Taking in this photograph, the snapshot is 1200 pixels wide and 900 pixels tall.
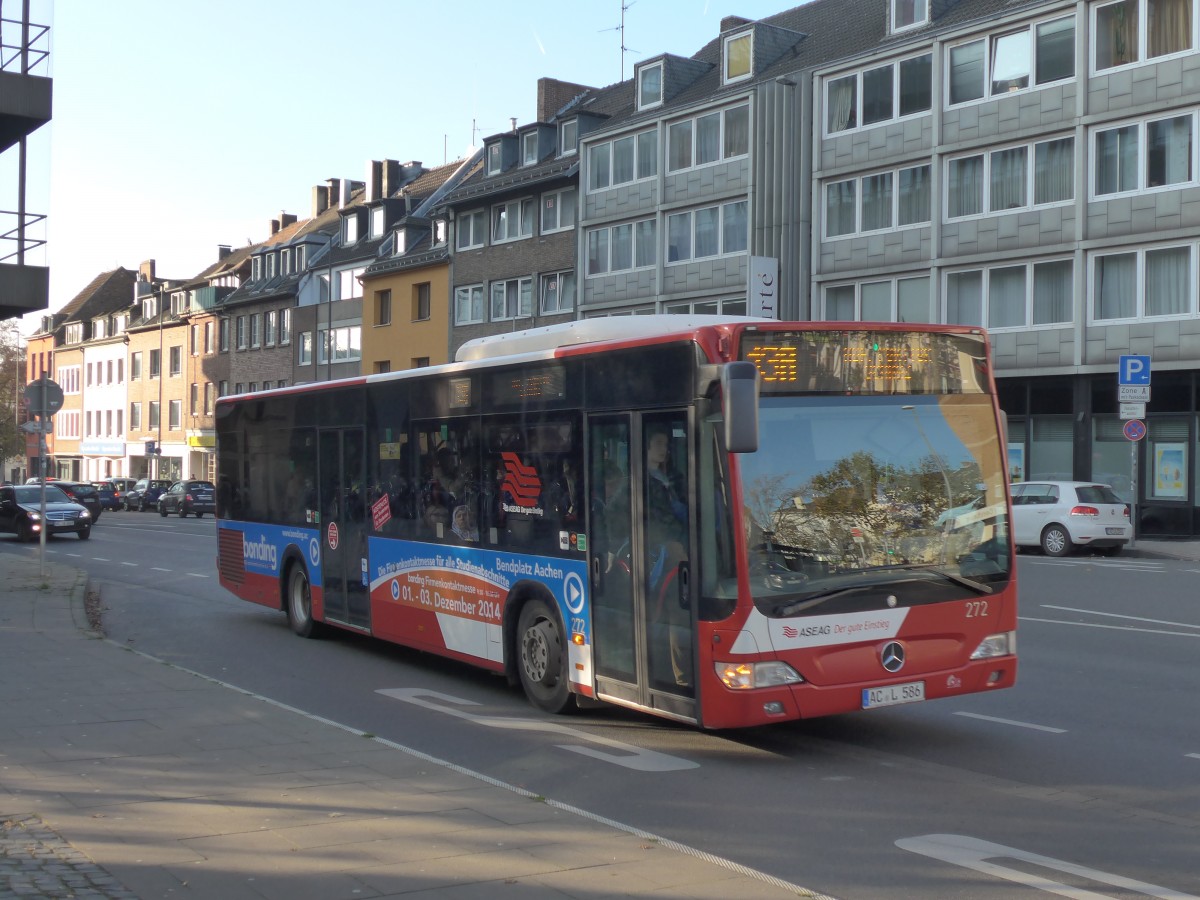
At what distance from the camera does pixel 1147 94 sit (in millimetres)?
31797

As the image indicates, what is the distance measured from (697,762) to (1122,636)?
7310 mm

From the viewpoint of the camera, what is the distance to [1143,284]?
106 ft

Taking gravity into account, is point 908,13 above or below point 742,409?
above

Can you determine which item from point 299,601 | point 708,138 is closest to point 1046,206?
point 708,138

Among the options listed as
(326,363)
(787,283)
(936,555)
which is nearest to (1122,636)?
(936,555)

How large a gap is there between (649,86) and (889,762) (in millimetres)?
41133

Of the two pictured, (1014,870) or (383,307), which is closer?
(1014,870)

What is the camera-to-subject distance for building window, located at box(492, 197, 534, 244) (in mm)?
52969

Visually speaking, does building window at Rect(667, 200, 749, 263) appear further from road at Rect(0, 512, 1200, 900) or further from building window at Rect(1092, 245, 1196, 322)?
road at Rect(0, 512, 1200, 900)

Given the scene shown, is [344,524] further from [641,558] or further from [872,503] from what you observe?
[872,503]

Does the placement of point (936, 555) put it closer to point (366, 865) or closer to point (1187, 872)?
point (1187, 872)

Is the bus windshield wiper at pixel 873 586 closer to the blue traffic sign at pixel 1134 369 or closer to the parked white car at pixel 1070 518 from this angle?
the parked white car at pixel 1070 518

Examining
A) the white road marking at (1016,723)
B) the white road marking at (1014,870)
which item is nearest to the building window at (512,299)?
the white road marking at (1016,723)

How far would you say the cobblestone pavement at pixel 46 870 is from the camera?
5383mm
